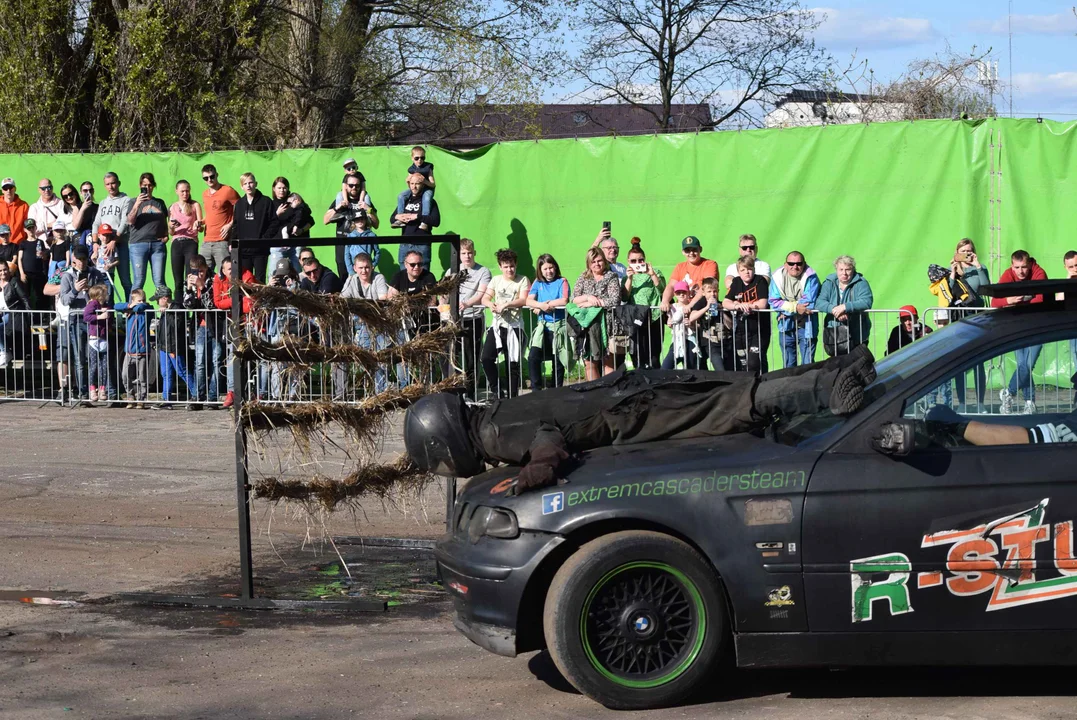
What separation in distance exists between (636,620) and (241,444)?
8.95 ft

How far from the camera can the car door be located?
5.15m

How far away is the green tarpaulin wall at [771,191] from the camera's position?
14250mm

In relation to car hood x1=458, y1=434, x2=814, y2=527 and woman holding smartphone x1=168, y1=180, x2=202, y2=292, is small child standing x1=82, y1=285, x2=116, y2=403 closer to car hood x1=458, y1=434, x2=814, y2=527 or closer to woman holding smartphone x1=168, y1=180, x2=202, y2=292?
woman holding smartphone x1=168, y1=180, x2=202, y2=292

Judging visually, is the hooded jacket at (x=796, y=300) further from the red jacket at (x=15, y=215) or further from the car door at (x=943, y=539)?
the red jacket at (x=15, y=215)

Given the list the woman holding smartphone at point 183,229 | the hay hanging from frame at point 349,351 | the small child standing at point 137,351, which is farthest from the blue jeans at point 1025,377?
the woman holding smartphone at point 183,229

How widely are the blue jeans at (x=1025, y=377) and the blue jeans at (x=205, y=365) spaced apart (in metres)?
10.9

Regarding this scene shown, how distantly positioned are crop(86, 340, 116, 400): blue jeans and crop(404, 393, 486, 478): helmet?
405 inches

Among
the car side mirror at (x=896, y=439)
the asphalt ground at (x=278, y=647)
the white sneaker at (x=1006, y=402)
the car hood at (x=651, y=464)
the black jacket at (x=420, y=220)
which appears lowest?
the asphalt ground at (x=278, y=647)

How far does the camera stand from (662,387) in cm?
601

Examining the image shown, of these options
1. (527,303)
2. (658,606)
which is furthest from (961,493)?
(527,303)

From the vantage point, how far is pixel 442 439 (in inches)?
241

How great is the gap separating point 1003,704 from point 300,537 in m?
5.19

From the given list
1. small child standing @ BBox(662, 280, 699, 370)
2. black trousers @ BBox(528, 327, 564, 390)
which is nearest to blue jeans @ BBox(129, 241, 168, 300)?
black trousers @ BBox(528, 327, 564, 390)

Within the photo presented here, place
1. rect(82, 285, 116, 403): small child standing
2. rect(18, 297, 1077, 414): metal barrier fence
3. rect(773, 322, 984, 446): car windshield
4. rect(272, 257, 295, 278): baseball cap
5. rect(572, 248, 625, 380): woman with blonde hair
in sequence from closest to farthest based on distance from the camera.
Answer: rect(773, 322, 984, 446): car windshield, rect(272, 257, 295, 278): baseball cap, rect(18, 297, 1077, 414): metal barrier fence, rect(572, 248, 625, 380): woman with blonde hair, rect(82, 285, 116, 403): small child standing
